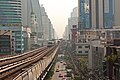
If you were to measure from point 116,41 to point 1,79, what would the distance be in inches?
602

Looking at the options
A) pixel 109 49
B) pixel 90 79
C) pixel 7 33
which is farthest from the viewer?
pixel 7 33

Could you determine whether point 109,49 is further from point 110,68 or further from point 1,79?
point 1,79

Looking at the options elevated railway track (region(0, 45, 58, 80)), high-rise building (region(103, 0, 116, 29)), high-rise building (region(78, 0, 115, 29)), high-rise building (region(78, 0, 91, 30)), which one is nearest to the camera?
elevated railway track (region(0, 45, 58, 80))

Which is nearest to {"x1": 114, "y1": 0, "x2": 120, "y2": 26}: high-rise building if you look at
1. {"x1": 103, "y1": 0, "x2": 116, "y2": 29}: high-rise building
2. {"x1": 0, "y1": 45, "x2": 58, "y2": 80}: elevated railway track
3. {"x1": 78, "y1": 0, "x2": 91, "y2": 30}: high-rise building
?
{"x1": 103, "y1": 0, "x2": 116, "y2": 29}: high-rise building

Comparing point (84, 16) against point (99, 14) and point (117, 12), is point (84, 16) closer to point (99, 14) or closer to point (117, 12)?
point (99, 14)

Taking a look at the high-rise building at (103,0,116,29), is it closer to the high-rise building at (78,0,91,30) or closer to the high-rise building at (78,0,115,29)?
the high-rise building at (78,0,115,29)

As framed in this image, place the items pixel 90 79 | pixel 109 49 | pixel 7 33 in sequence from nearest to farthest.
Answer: pixel 109 49
pixel 90 79
pixel 7 33

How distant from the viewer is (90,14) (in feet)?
375

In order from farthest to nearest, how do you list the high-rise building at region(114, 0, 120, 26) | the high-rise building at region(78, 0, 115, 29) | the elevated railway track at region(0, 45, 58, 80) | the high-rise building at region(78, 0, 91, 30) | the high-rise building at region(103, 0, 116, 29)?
the high-rise building at region(78, 0, 91, 30)
the high-rise building at region(103, 0, 116, 29)
the high-rise building at region(78, 0, 115, 29)
the high-rise building at region(114, 0, 120, 26)
the elevated railway track at region(0, 45, 58, 80)

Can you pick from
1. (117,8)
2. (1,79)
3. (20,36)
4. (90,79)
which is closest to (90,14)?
(117,8)

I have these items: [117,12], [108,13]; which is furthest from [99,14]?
[117,12]

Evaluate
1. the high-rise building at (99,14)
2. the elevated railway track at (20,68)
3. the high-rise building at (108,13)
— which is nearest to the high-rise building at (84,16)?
the high-rise building at (99,14)

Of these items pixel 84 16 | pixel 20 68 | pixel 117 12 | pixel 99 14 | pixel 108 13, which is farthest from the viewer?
pixel 84 16

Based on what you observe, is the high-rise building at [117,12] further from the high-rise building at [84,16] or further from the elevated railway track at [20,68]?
the elevated railway track at [20,68]
